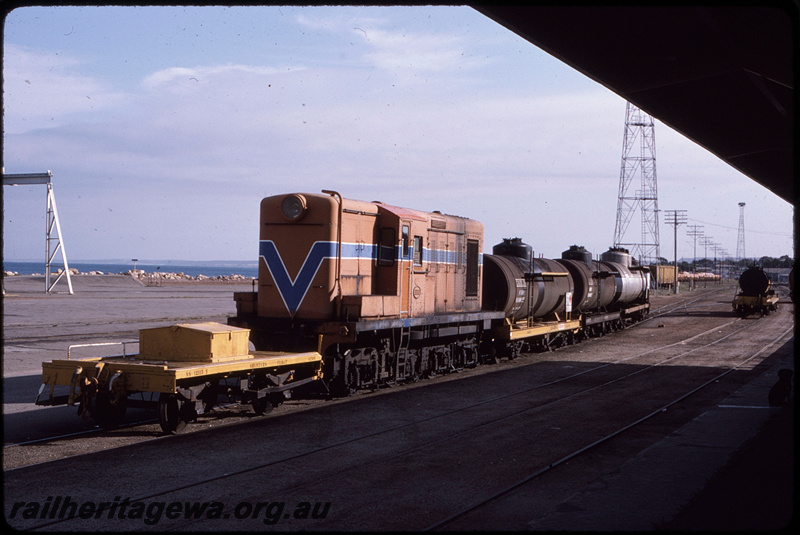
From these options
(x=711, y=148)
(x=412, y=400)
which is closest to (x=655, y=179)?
(x=711, y=148)

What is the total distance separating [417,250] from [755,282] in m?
36.6

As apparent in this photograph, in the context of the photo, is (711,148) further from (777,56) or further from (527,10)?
(527,10)

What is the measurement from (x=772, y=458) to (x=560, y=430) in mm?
3413

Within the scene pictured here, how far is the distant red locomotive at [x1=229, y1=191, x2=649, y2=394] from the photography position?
14.6 m

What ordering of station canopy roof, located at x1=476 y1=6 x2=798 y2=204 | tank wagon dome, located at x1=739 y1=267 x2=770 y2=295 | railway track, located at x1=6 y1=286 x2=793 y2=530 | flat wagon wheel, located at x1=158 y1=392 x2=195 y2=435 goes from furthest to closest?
tank wagon dome, located at x1=739 y1=267 x2=770 y2=295 → flat wagon wheel, located at x1=158 y1=392 x2=195 y2=435 → station canopy roof, located at x1=476 y1=6 x2=798 y2=204 → railway track, located at x1=6 y1=286 x2=793 y2=530

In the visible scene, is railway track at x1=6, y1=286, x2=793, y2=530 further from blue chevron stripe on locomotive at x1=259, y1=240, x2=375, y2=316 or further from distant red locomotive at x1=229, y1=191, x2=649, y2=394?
blue chevron stripe on locomotive at x1=259, y1=240, x2=375, y2=316

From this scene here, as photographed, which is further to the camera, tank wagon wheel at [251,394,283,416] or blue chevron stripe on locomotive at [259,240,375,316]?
blue chevron stripe on locomotive at [259,240,375,316]

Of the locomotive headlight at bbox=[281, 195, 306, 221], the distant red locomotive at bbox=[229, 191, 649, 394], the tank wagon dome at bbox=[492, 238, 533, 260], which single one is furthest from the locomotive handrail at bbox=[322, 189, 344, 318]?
the tank wagon dome at bbox=[492, 238, 533, 260]

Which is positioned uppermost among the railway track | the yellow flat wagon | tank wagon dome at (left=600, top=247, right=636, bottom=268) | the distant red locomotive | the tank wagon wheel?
tank wagon dome at (left=600, top=247, right=636, bottom=268)

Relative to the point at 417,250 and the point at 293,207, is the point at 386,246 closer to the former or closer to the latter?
the point at 417,250

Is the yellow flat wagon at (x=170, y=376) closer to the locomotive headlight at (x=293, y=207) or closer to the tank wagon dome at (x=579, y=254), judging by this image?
the locomotive headlight at (x=293, y=207)

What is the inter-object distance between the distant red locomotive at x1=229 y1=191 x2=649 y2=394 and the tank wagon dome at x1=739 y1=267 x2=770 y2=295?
29.8 meters

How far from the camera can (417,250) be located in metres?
17.0

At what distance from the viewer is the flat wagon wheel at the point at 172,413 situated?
1127cm
